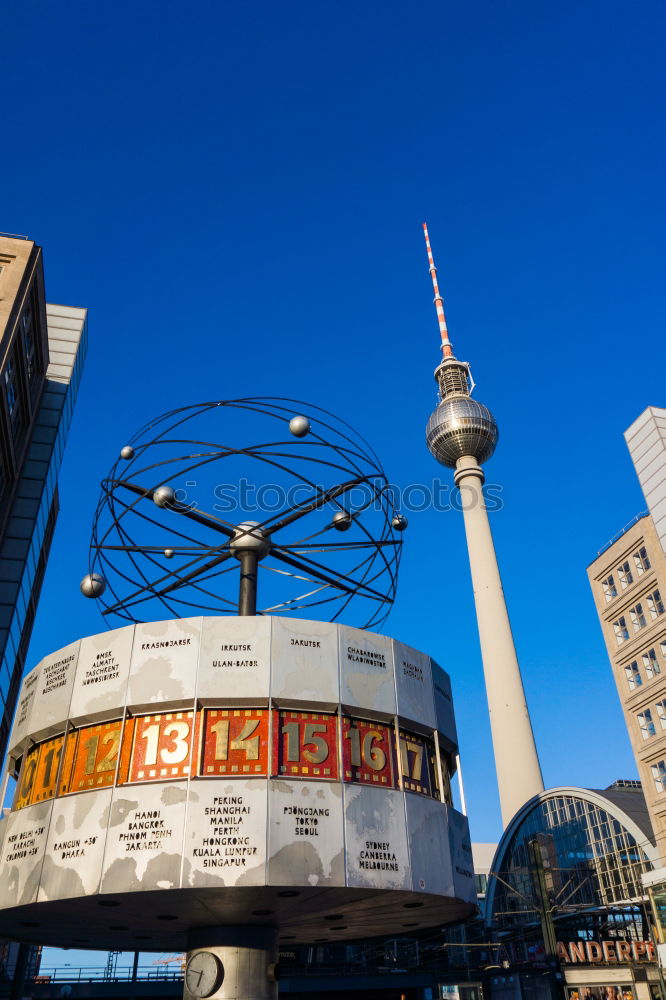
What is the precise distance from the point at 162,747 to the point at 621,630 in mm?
42398

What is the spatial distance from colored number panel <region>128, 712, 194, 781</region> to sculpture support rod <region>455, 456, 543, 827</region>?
6125cm

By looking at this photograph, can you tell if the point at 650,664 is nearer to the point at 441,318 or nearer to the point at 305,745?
the point at 305,745

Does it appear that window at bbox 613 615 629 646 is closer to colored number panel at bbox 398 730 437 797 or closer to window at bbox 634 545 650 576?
window at bbox 634 545 650 576

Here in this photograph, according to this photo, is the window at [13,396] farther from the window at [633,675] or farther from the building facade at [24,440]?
the window at [633,675]

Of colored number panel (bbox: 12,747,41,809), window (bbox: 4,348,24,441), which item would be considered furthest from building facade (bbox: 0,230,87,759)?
colored number panel (bbox: 12,747,41,809)

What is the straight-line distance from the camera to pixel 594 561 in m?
54.9

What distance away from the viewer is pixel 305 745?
1566 cm

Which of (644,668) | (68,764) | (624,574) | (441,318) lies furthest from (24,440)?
(441,318)

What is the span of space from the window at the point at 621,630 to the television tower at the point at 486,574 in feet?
76.7

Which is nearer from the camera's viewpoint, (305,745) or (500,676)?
(305,745)

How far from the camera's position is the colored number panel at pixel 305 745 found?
50.3 feet

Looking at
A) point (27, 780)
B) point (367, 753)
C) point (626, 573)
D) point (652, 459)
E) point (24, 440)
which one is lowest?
point (367, 753)

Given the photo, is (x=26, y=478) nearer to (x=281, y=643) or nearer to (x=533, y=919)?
(x=281, y=643)

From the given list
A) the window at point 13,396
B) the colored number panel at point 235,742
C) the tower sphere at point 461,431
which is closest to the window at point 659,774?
the colored number panel at point 235,742
